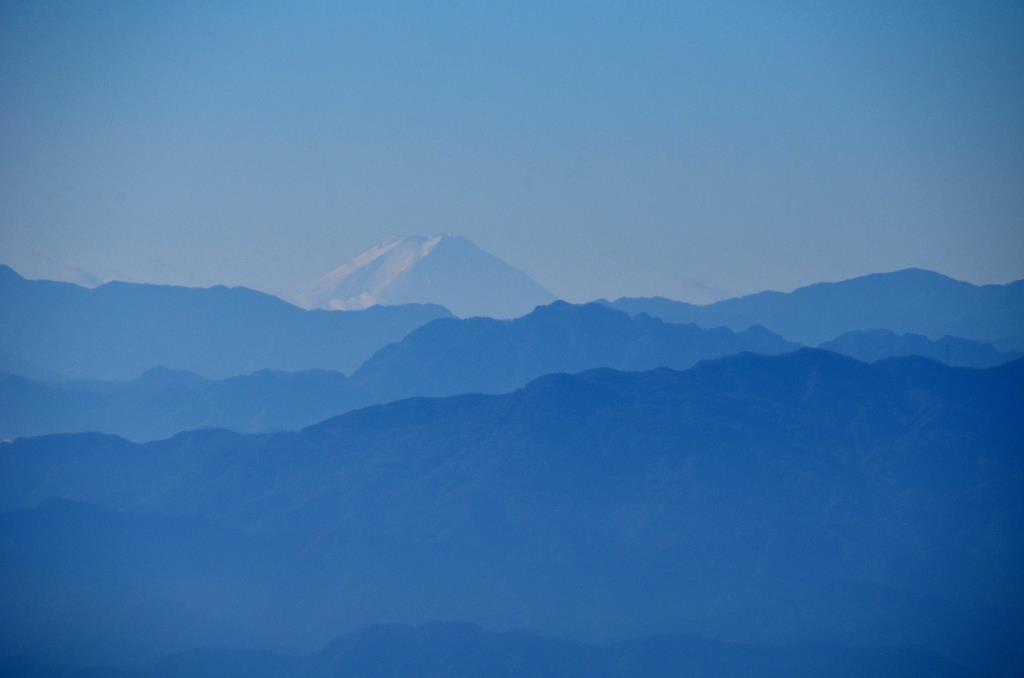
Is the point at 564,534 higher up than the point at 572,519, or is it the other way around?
the point at 572,519

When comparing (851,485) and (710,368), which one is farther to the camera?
(710,368)

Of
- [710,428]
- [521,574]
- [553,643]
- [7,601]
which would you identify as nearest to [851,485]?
[710,428]

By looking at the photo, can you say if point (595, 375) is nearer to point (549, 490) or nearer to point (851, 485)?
point (549, 490)

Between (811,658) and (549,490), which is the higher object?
(549,490)

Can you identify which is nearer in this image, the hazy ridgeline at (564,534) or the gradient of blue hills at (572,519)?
the hazy ridgeline at (564,534)

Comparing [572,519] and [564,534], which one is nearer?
[564,534]

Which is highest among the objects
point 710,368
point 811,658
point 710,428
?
point 710,368

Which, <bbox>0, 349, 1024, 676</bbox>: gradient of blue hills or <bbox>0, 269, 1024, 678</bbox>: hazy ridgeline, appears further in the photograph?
<bbox>0, 349, 1024, 676</bbox>: gradient of blue hills

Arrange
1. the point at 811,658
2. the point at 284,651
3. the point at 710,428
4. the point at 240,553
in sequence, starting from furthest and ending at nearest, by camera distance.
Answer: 1. the point at 710,428
2. the point at 240,553
3. the point at 284,651
4. the point at 811,658
